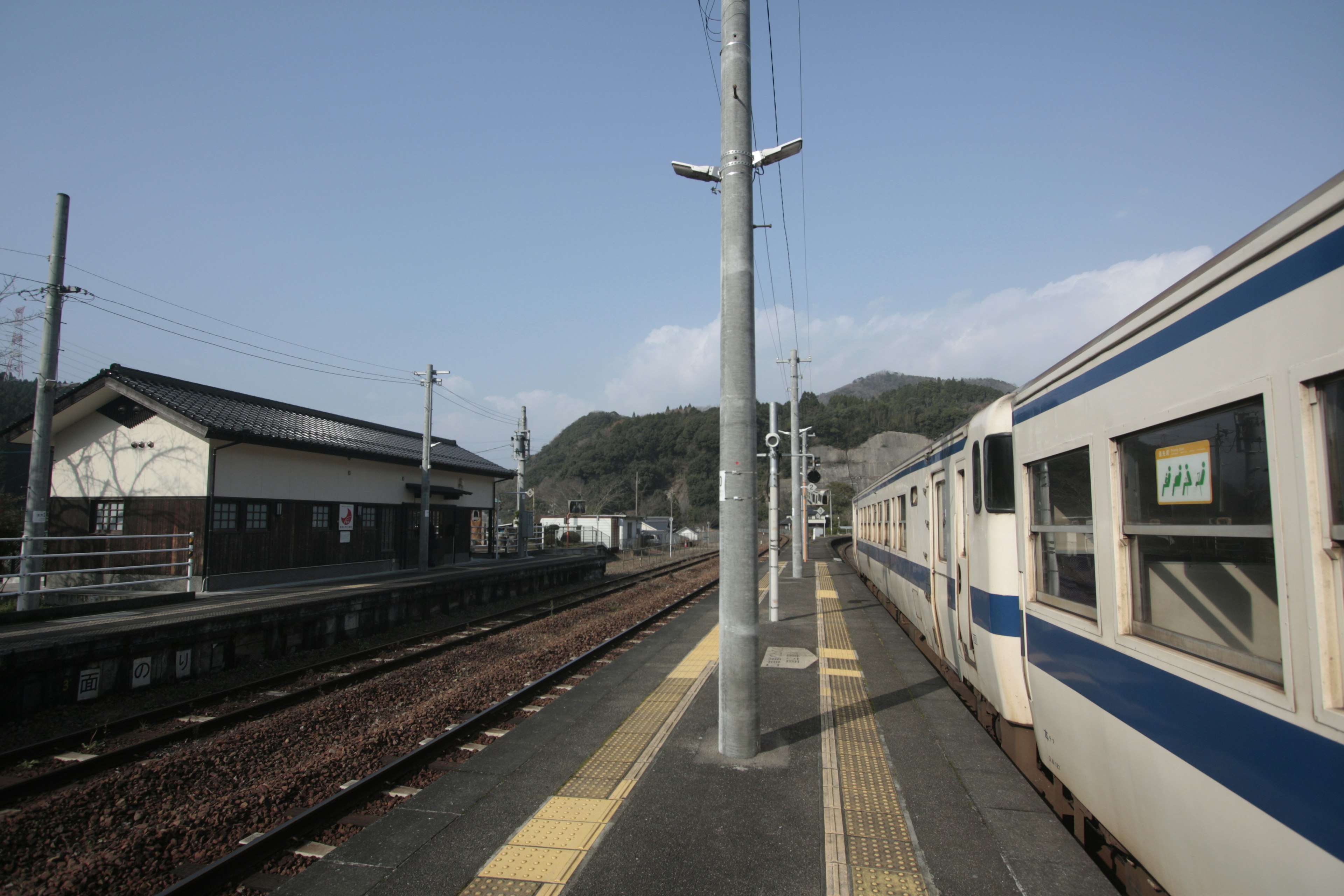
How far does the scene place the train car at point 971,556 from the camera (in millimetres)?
4738

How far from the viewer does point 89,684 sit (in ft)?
25.2

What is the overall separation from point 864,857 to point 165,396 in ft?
60.5

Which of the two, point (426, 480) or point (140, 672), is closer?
point (140, 672)

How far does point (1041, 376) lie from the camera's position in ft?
14.3

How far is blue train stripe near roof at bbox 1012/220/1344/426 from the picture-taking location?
1.92 meters

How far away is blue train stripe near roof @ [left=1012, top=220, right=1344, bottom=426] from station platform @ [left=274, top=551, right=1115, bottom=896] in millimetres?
2538

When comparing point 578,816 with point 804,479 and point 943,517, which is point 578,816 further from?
point 804,479

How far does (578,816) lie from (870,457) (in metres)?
129

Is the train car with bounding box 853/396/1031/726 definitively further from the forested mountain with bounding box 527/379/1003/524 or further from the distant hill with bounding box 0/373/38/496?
the forested mountain with bounding box 527/379/1003/524

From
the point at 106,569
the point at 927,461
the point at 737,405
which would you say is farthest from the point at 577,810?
the point at 106,569

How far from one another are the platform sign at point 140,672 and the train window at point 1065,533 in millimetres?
9474

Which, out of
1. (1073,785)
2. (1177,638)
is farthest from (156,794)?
(1177,638)

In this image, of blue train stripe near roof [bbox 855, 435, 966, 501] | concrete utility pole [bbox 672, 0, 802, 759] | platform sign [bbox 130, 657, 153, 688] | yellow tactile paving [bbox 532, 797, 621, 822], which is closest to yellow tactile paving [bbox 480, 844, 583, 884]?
yellow tactile paving [bbox 532, 797, 621, 822]

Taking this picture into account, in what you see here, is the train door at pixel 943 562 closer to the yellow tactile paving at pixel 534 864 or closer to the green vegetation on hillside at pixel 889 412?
the yellow tactile paving at pixel 534 864
